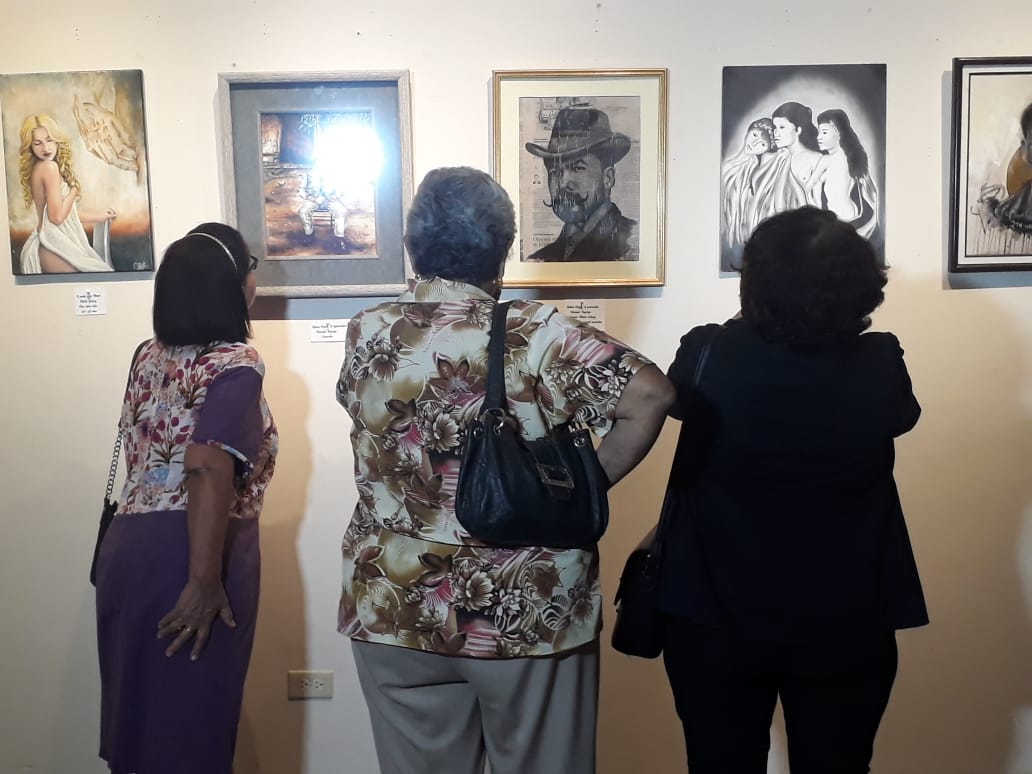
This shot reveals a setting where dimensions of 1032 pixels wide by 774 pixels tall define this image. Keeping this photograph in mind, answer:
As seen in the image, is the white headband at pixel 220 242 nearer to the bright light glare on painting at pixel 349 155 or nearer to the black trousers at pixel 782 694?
the bright light glare on painting at pixel 349 155

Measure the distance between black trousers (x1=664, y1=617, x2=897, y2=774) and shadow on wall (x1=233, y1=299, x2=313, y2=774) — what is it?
3.42ft

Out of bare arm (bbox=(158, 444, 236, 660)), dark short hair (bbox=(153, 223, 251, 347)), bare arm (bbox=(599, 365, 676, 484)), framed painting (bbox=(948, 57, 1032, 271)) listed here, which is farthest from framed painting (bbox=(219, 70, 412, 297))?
framed painting (bbox=(948, 57, 1032, 271))

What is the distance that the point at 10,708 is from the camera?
1.92 meters

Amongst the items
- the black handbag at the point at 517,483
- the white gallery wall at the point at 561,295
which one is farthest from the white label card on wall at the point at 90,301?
the black handbag at the point at 517,483

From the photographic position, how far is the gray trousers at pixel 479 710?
1.10m

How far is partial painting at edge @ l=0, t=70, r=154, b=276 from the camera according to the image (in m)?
1.78

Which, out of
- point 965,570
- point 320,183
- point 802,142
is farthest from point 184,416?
point 965,570

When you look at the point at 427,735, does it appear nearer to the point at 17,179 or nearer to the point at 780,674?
the point at 780,674

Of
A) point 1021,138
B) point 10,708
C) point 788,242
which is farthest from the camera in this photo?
point 10,708

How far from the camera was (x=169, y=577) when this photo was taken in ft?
4.16

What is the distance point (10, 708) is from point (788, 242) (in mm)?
2103

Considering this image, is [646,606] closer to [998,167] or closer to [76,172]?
[998,167]

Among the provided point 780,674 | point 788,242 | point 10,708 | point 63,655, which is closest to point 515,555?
point 780,674

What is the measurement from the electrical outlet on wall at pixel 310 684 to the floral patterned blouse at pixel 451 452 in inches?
33.8
